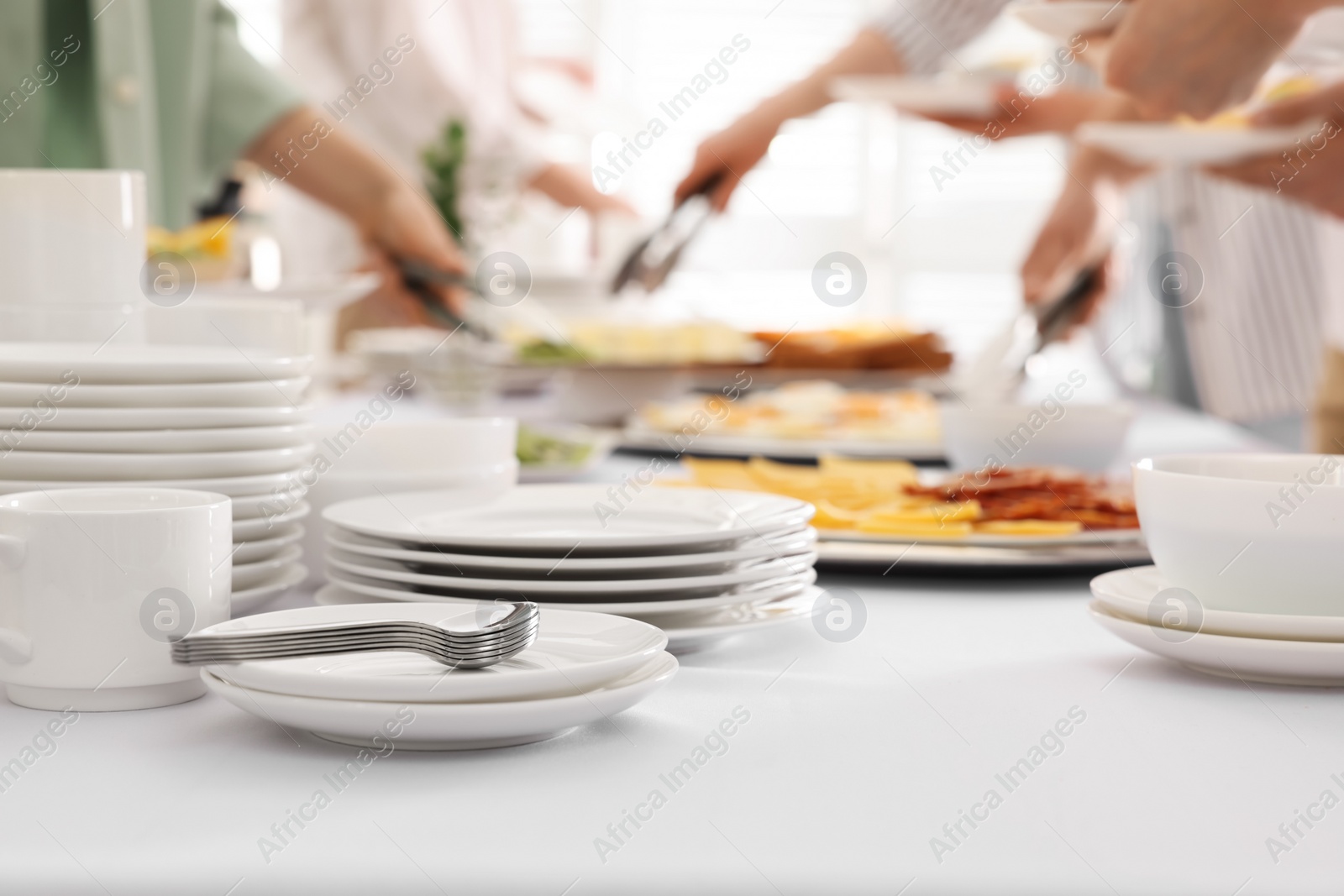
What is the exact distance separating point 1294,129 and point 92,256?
4.85ft

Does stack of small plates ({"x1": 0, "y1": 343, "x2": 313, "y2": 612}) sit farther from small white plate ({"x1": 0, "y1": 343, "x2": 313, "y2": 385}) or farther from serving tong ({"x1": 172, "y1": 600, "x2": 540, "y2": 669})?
serving tong ({"x1": 172, "y1": 600, "x2": 540, "y2": 669})

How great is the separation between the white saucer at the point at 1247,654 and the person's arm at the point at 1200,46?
620 millimetres

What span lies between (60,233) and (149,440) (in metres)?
0.17

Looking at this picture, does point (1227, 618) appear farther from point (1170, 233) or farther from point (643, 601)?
point (1170, 233)

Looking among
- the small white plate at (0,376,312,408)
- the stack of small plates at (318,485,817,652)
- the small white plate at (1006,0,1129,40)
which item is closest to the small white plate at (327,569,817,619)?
the stack of small plates at (318,485,817,652)

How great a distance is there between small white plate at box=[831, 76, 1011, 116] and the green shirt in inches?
41.1

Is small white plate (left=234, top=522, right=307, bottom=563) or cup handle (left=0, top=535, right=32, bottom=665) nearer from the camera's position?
cup handle (left=0, top=535, right=32, bottom=665)

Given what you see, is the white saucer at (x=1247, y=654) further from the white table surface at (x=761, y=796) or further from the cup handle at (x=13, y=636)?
the cup handle at (x=13, y=636)

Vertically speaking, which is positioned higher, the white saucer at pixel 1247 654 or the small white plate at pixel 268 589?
the white saucer at pixel 1247 654

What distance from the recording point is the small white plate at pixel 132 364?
655 millimetres

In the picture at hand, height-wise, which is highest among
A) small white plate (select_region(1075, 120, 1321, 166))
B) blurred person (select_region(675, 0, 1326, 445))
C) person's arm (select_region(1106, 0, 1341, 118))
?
person's arm (select_region(1106, 0, 1341, 118))

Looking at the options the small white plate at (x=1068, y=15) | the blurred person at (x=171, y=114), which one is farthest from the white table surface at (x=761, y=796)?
the blurred person at (x=171, y=114)

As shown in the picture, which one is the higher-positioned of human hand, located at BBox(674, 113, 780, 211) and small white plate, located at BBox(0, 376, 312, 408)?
small white plate, located at BBox(0, 376, 312, 408)

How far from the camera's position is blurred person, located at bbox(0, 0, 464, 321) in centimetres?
180
